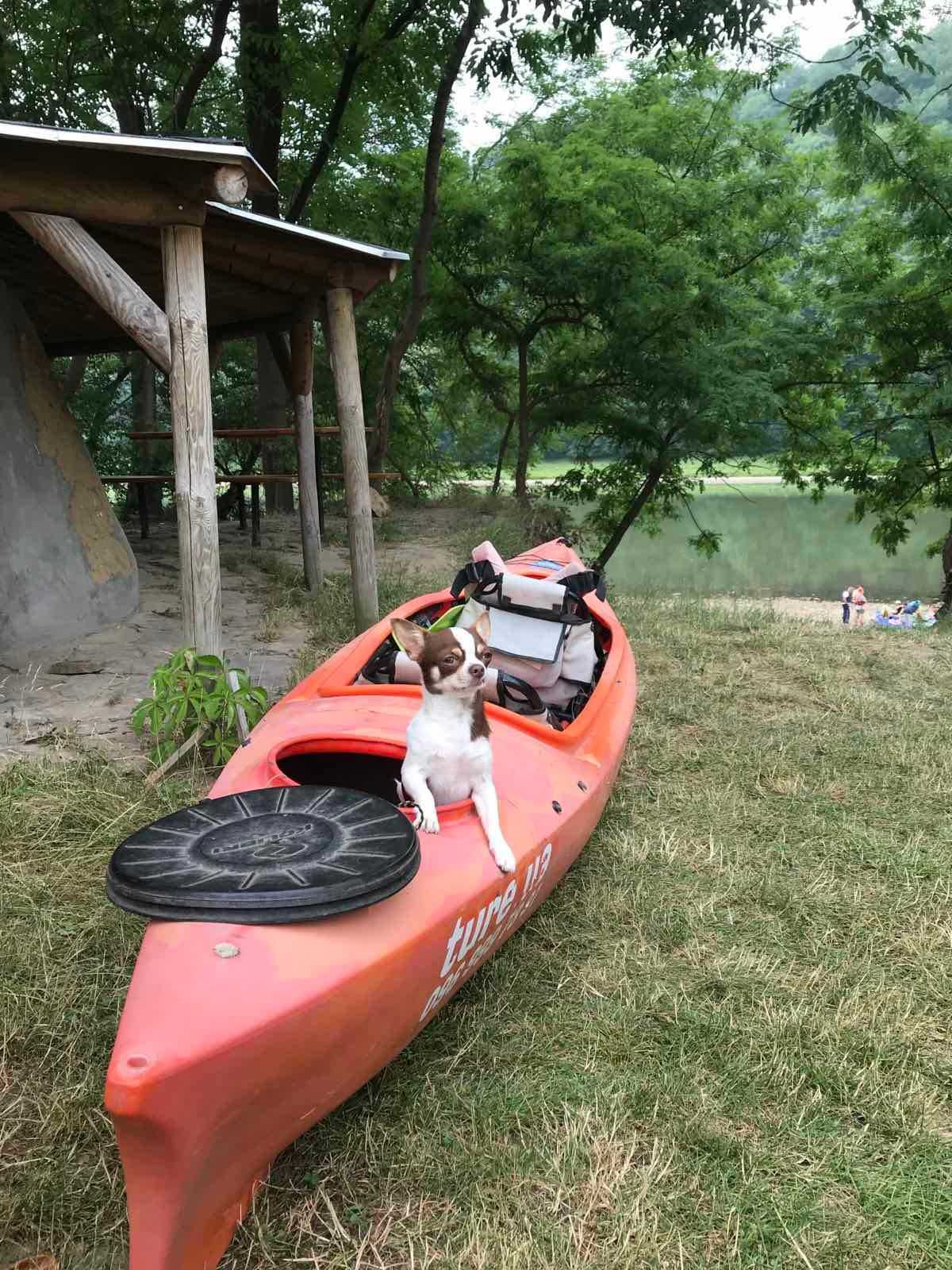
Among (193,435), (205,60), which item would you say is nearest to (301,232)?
(193,435)

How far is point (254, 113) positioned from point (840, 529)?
86.6 feet

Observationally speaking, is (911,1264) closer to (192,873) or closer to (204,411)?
(192,873)

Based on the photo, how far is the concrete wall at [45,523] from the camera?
577 centimetres

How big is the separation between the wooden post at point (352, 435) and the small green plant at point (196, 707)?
209 cm

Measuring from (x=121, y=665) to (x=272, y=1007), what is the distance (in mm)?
4092

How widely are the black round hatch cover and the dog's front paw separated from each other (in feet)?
1.26

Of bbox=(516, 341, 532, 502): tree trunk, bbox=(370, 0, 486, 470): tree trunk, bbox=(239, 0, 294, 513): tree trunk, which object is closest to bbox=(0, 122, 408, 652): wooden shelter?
bbox=(239, 0, 294, 513): tree trunk

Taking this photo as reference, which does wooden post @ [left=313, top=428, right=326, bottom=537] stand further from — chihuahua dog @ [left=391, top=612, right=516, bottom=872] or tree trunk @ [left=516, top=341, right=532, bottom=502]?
chihuahua dog @ [left=391, top=612, right=516, bottom=872]

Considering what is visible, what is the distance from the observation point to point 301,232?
17.7 feet

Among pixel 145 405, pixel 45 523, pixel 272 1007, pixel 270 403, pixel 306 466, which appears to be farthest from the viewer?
pixel 145 405

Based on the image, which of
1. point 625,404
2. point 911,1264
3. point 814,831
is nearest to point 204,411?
point 814,831

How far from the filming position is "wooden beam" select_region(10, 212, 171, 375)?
4.15 m

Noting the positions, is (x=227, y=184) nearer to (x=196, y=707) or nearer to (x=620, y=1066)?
(x=196, y=707)

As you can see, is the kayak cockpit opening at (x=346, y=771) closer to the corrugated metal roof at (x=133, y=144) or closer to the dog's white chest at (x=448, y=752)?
the dog's white chest at (x=448, y=752)
